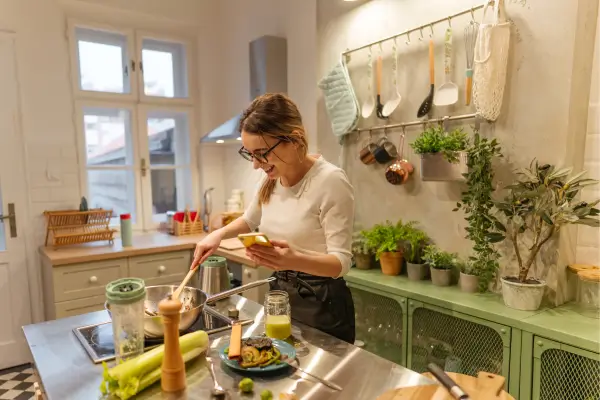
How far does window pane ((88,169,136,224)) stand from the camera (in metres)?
3.52

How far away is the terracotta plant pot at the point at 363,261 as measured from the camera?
2469 millimetres

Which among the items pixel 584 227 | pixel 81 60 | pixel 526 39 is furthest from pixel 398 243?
pixel 81 60

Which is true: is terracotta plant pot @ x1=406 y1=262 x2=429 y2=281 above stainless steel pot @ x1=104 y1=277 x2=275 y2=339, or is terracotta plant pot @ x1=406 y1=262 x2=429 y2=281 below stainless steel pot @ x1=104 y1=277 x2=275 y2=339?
below

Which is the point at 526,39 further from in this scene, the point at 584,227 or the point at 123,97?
the point at 123,97

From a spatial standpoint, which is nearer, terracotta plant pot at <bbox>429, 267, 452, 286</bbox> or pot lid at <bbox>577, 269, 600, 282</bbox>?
pot lid at <bbox>577, 269, 600, 282</bbox>

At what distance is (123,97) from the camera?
3.52m

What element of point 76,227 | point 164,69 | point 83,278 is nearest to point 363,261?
point 83,278

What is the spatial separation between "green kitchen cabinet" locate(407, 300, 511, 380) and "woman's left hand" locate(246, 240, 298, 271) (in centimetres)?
101

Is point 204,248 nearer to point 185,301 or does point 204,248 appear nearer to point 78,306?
point 185,301

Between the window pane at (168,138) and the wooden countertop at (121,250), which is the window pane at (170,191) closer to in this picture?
the window pane at (168,138)

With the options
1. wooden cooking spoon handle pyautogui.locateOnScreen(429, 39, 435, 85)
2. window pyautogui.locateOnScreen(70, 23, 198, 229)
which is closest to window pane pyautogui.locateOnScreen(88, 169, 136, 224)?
window pyautogui.locateOnScreen(70, 23, 198, 229)

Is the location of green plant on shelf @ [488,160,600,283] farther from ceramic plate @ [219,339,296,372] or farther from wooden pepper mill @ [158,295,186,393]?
wooden pepper mill @ [158,295,186,393]

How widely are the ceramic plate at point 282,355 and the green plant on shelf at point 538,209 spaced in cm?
111

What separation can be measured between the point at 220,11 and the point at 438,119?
8.33 feet
